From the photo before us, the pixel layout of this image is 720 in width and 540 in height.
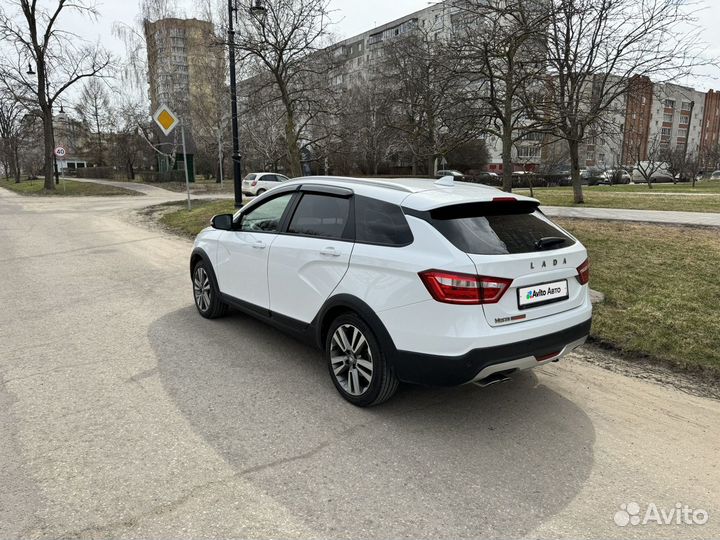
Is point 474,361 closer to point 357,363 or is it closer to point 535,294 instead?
point 535,294

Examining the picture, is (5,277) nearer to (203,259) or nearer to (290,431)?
(203,259)

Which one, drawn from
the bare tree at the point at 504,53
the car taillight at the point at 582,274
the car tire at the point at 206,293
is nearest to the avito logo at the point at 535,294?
the car taillight at the point at 582,274

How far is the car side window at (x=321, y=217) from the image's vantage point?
3.88 meters

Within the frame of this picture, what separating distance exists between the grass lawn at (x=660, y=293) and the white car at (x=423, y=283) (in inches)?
64.2

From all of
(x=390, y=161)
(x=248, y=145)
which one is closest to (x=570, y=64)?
(x=248, y=145)

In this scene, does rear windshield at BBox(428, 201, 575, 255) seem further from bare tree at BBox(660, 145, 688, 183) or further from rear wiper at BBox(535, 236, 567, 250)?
bare tree at BBox(660, 145, 688, 183)

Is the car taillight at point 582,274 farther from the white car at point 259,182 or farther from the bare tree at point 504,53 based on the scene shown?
the white car at point 259,182

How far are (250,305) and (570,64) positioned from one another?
13809 mm

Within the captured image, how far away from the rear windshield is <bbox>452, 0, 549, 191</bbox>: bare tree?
7.31 meters

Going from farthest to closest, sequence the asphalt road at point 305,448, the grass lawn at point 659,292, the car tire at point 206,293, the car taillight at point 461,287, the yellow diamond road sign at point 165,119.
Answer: the yellow diamond road sign at point 165,119
the car tire at point 206,293
the grass lawn at point 659,292
the car taillight at point 461,287
the asphalt road at point 305,448

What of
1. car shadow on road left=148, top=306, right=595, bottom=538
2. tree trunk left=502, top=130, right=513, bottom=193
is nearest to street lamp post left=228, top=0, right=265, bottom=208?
tree trunk left=502, top=130, right=513, bottom=193

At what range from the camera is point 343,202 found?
3945 mm

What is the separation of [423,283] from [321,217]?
1361 millimetres

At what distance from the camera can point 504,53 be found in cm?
1006
